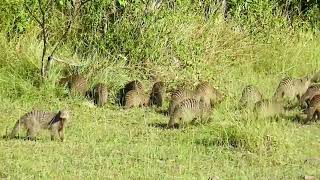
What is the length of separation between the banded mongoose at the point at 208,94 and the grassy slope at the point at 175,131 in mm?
167

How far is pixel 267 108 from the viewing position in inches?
353

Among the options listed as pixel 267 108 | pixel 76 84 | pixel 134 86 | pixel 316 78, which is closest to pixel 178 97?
pixel 134 86

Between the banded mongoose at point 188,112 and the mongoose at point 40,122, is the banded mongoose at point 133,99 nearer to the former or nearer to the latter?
the banded mongoose at point 188,112

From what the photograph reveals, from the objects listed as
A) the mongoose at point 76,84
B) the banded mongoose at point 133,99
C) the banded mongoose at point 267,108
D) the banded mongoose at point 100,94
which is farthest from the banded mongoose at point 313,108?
the mongoose at point 76,84

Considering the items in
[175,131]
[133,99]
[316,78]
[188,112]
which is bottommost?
[175,131]

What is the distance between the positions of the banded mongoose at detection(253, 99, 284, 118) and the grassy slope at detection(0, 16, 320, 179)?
17cm

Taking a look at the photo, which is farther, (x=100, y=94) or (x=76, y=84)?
(x=76, y=84)

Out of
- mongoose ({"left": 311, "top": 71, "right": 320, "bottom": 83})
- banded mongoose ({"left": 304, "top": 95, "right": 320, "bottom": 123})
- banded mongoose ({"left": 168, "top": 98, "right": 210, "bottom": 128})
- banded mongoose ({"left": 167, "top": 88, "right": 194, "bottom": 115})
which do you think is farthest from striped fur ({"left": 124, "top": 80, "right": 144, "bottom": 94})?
mongoose ({"left": 311, "top": 71, "right": 320, "bottom": 83})

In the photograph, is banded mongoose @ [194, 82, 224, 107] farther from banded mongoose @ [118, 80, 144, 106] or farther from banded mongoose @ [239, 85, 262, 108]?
banded mongoose @ [118, 80, 144, 106]

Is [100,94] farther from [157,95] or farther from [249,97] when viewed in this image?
[249,97]

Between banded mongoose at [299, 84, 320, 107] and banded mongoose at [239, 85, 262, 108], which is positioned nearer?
banded mongoose at [239, 85, 262, 108]

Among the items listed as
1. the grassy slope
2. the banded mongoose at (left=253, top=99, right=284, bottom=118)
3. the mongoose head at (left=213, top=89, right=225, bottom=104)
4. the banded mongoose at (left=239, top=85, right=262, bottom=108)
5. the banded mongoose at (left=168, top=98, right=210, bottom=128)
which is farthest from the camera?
the mongoose head at (left=213, top=89, right=225, bottom=104)

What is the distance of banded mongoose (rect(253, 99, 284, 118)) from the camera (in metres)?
8.88

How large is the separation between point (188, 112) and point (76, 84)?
2.14 m
